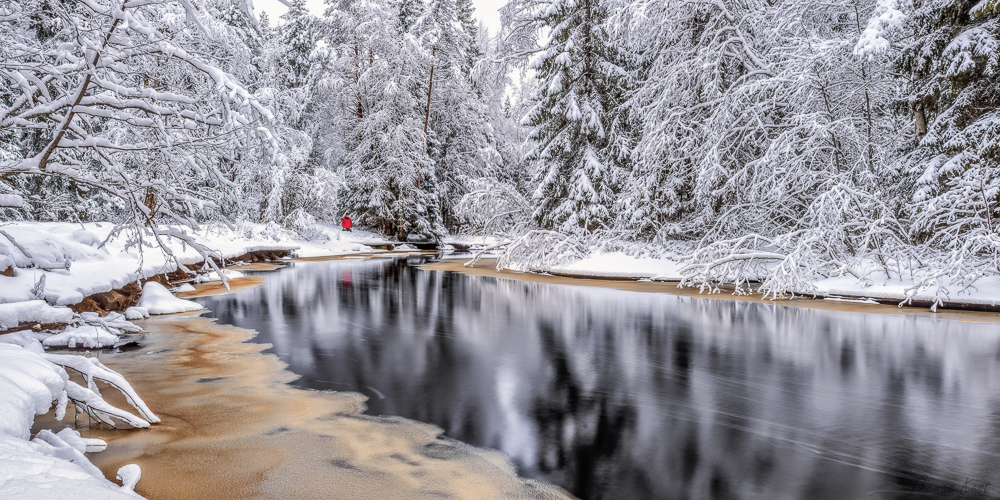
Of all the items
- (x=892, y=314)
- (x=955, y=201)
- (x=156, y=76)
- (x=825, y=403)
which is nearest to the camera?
(x=825, y=403)

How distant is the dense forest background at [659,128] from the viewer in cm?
459

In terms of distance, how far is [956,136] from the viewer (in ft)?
40.2

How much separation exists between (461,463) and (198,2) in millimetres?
14733

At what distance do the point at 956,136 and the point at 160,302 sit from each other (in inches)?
615

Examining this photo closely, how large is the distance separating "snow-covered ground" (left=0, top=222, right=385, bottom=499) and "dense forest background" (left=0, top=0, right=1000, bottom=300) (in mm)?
953

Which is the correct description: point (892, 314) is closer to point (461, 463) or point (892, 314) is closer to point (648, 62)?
point (461, 463)

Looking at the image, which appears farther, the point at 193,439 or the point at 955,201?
the point at 955,201

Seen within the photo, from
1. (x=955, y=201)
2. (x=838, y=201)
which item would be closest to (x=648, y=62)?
(x=838, y=201)

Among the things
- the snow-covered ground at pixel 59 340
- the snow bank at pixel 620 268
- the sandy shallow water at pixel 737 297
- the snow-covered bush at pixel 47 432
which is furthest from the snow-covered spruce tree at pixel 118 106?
the snow bank at pixel 620 268

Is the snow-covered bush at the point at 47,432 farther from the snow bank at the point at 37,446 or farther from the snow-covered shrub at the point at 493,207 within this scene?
the snow-covered shrub at the point at 493,207

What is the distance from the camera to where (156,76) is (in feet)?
22.3

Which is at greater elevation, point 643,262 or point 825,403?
point 643,262

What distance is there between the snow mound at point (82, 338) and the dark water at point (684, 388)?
1.97m

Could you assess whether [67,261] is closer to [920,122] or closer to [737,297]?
[737,297]
